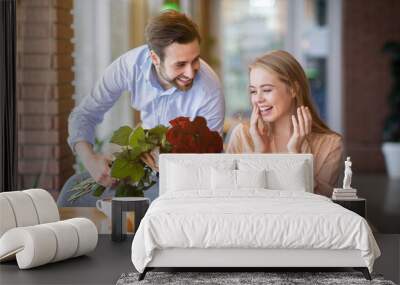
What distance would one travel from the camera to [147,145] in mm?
8328

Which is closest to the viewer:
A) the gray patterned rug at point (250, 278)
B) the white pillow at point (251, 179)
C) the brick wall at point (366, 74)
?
the gray patterned rug at point (250, 278)

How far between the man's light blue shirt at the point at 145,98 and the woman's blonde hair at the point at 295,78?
1.59 feet

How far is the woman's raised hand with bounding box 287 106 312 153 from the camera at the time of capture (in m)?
8.27

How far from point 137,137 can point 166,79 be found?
1.79 feet

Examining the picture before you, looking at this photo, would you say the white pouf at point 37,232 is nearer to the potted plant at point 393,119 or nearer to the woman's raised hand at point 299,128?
the woman's raised hand at point 299,128

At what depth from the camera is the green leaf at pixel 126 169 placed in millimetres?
8336

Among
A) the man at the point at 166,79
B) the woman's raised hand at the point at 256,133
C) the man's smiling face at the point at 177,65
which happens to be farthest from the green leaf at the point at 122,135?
the woman's raised hand at the point at 256,133

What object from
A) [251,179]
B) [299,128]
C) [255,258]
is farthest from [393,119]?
[255,258]

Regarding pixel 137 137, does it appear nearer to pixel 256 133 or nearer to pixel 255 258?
pixel 256 133

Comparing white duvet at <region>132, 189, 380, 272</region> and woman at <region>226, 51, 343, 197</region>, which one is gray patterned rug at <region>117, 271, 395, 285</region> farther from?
woman at <region>226, 51, 343, 197</region>

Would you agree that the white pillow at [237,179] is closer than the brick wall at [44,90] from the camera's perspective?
Yes

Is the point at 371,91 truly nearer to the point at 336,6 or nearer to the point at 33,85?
the point at 336,6

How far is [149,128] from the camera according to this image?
8.38 m

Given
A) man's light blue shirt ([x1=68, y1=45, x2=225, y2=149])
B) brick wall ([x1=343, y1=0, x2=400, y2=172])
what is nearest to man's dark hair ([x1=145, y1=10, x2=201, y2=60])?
man's light blue shirt ([x1=68, y1=45, x2=225, y2=149])
